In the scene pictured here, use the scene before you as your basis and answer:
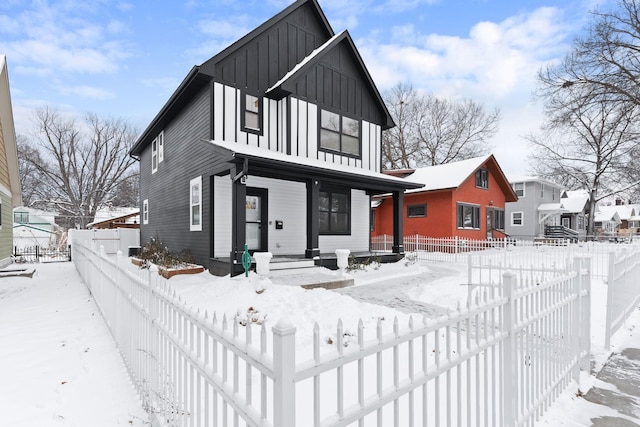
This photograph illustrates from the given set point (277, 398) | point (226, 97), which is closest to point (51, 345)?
point (277, 398)

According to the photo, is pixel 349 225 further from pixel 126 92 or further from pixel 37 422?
pixel 126 92

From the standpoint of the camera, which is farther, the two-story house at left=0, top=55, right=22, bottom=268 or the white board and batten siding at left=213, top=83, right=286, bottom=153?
the two-story house at left=0, top=55, right=22, bottom=268

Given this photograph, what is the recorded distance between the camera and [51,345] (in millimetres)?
4973

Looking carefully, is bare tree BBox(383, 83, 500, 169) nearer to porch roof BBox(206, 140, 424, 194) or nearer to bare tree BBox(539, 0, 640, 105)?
bare tree BBox(539, 0, 640, 105)

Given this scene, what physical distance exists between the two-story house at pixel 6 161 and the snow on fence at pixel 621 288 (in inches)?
648

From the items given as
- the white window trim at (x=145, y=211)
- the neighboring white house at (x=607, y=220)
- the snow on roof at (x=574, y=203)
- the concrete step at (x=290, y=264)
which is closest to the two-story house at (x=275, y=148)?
the concrete step at (x=290, y=264)

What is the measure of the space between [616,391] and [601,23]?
70.1ft

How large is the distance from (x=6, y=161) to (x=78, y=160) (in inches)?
1047

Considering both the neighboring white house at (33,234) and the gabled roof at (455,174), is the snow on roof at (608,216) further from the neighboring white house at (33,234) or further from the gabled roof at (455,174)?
the neighboring white house at (33,234)

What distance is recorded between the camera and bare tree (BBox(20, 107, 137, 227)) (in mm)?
34150

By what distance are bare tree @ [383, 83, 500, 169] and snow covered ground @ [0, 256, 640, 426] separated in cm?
2734

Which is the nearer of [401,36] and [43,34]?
[43,34]

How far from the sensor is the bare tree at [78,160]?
112ft

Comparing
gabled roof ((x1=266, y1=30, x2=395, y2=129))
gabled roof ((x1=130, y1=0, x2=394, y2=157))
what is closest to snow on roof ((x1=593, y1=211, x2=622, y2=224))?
gabled roof ((x1=130, y1=0, x2=394, y2=157))
